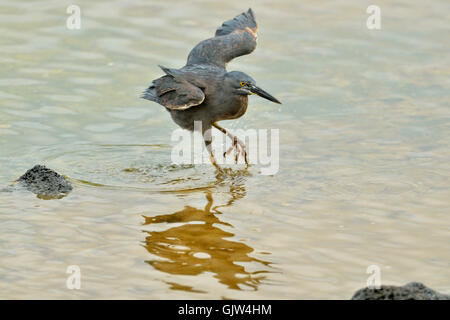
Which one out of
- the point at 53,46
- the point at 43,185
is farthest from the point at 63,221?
the point at 53,46

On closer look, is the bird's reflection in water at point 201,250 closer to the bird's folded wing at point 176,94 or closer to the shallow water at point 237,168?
the shallow water at point 237,168

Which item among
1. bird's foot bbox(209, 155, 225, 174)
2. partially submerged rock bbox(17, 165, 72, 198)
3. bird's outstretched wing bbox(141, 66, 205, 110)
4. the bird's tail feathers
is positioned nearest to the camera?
partially submerged rock bbox(17, 165, 72, 198)

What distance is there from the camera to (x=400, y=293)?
490cm

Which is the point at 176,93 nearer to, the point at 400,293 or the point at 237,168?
the point at 237,168

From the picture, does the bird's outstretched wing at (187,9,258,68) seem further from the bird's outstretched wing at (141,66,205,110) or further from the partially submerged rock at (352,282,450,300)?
the partially submerged rock at (352,282,450,300)

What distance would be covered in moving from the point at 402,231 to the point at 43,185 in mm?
3230

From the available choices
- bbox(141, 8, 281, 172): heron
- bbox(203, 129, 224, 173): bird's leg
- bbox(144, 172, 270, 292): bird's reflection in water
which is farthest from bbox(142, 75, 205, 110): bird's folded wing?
bbox(144, 172, 270, 292): bird's reflection in water

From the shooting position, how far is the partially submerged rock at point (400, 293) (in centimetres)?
489

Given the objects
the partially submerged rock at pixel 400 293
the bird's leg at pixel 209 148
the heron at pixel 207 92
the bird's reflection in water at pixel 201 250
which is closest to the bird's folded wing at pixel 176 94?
the heron at pixel 207 92

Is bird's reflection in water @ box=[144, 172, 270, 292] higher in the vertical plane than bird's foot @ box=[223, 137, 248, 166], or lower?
lower

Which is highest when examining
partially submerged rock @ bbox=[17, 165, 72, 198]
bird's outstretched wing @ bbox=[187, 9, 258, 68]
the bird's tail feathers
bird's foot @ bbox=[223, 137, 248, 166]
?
bird's outstretched wing @ bbox=[187, 9, 258, 68]

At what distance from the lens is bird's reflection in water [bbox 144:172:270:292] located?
5848 mm
